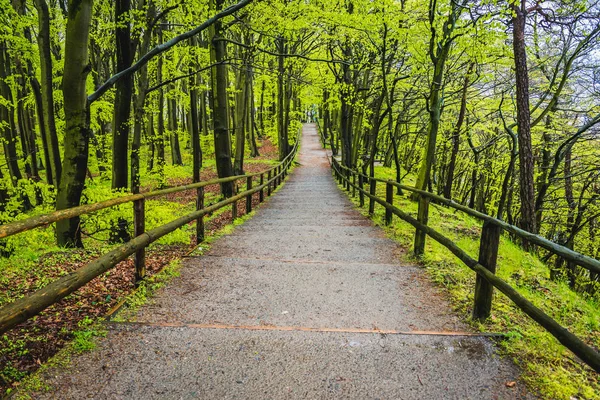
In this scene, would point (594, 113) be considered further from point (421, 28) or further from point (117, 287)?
point (117, 287)

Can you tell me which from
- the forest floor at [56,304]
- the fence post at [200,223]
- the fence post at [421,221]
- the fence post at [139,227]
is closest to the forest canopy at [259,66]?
→ the forest floor at [56,304]

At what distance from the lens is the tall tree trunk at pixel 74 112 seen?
17.9ft

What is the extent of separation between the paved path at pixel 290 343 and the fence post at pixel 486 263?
0.86ft

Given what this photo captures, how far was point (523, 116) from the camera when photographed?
8.81 m

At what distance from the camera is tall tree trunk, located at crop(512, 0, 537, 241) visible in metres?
8.45

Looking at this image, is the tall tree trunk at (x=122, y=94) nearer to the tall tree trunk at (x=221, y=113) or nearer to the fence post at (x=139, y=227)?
the tall tree trunk at (x=221, y=113)

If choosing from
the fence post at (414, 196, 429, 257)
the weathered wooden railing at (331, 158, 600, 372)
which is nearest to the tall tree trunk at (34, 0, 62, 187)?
the fence post at (414, 196, 429, 257)

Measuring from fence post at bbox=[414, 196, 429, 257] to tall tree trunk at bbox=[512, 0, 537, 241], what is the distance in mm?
5085

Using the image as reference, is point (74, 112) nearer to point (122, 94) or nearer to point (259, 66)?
point (122, 94)

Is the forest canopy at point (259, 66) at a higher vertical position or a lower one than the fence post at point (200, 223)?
higher

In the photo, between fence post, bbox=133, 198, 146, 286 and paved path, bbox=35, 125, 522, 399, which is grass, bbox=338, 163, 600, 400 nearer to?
paved path, bbox=35, 125, 522, 399

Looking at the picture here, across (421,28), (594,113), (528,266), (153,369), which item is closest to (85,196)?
(153,369)

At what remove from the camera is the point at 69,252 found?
18.3 feet

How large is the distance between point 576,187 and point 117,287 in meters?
20.0
